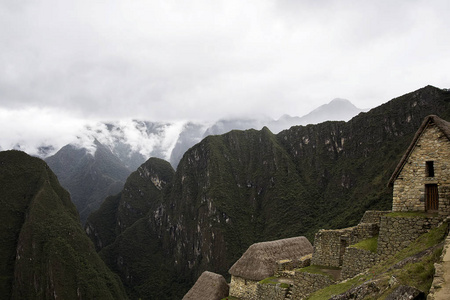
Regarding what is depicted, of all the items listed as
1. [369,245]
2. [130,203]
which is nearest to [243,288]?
[369,245]

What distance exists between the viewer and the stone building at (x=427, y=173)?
734 cm

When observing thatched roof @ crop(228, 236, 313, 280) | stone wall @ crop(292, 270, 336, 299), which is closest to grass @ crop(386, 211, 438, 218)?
stone wall @ crop(292, 270, 336, 299)

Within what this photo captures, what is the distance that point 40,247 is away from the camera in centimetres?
8425

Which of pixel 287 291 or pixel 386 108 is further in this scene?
pixel 386 108

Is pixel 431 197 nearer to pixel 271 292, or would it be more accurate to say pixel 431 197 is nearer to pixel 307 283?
pixel 307 283

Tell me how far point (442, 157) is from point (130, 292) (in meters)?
122

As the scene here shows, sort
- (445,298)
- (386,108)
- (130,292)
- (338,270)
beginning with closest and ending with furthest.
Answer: (445,298) → (338,270) → (386,108) → (130,292)

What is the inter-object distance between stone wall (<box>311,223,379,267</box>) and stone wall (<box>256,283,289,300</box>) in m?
1.53

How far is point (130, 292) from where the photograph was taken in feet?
360

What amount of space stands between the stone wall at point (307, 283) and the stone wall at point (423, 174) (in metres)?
3.00

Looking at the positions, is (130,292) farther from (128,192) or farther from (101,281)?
(128,192)

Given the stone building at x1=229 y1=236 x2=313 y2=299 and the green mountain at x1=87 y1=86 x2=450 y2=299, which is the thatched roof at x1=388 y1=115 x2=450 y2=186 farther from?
the green mountain at x1=87 y1=86 x2=450 y2=299

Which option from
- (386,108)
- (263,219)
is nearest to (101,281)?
(263,219)

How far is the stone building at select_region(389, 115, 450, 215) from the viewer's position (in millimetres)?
7336
